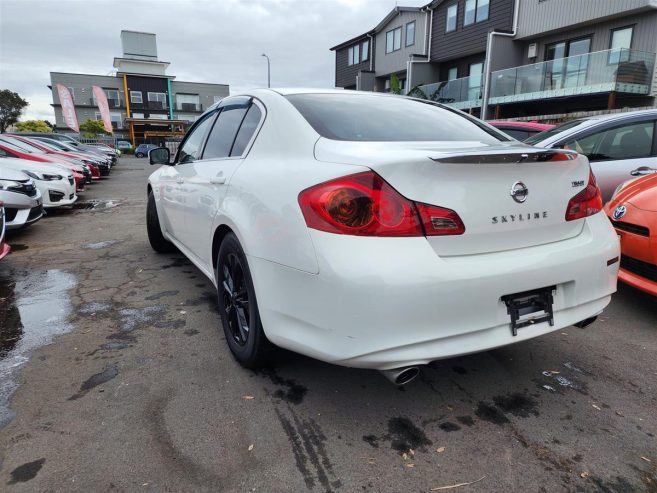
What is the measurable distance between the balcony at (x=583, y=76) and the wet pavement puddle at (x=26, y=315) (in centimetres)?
1661

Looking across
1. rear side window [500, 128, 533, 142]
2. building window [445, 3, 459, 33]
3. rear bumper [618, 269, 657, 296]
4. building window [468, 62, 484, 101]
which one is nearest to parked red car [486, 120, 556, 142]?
rear side window [500, 128, 533, 142]

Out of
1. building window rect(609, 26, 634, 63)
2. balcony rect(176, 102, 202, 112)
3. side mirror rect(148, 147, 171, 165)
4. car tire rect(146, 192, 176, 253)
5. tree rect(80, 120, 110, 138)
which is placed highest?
balcony rect(176, 102, 202, 112)

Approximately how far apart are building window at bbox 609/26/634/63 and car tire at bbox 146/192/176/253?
15598 mm

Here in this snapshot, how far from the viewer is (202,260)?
331 centimetres

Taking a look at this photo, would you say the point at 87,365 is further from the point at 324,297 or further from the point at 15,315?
the point at 324,297

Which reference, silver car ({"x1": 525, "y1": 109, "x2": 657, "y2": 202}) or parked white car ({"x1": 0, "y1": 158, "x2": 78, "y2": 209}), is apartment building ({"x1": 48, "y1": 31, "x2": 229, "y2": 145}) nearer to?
parked white car ({"x1": 0, "y1": 158, "x2": 78, "y2": 209})

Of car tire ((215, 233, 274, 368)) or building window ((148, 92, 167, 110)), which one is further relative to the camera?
building window ((148, 92, 167, 110))

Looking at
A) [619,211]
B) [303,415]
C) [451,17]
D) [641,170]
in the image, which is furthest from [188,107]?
[303,415]

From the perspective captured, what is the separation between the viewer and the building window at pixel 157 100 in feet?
212

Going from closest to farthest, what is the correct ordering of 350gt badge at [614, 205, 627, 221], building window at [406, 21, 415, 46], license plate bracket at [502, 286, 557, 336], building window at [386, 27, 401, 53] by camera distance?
1. license plate bracket at [502, 286, 557, 336]
2. 350gt badge at [614, 205, 627, 221]
3. building window at [406, 21, 415, 46]
4. building window at [386, 27, 401, 53]

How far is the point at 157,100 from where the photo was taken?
64.9m

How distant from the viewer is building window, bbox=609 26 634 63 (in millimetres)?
14547

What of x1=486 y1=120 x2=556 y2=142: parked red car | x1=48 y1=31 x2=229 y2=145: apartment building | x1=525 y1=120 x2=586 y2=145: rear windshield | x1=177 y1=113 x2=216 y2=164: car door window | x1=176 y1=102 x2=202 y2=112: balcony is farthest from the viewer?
x1=176 y1=102 x2=202 y2=112: balcony

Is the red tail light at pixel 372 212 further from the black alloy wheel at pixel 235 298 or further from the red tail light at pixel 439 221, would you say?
the black alloy wheel at pixel 235 298
